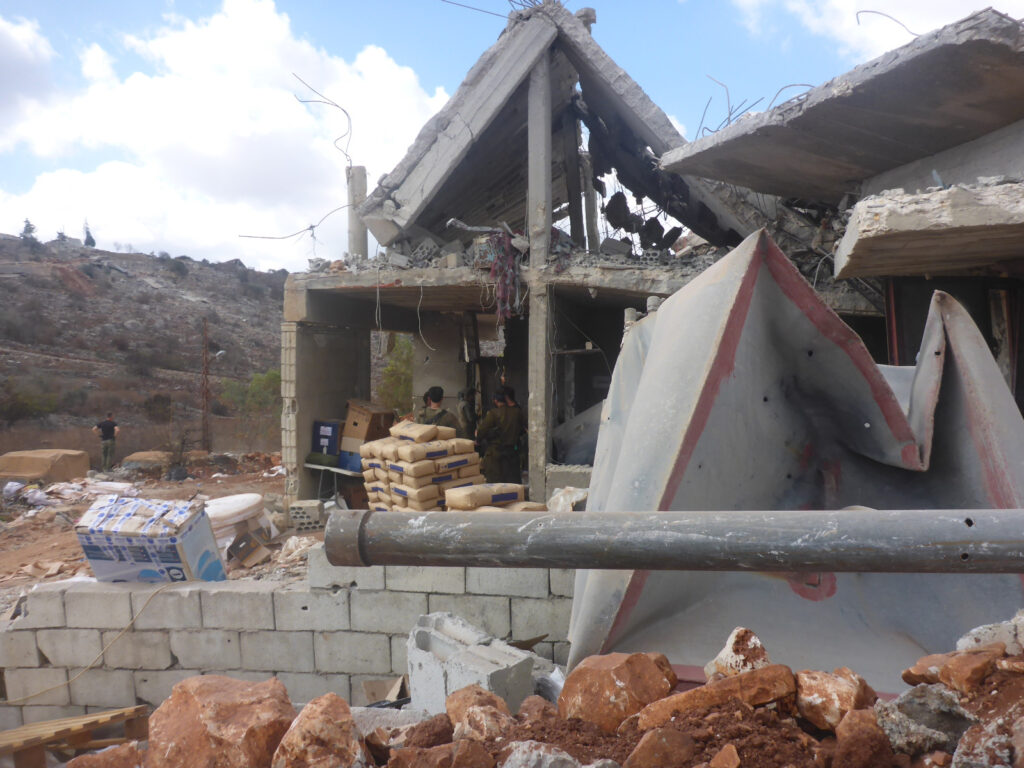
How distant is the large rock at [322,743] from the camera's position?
→ 1.58 meters

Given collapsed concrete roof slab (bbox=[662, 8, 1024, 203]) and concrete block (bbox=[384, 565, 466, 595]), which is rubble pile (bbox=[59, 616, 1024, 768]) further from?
collapsed concrete roof slab (bbox=[662, 8, 1024, 203])

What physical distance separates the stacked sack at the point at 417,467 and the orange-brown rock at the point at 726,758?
5235 millimetres

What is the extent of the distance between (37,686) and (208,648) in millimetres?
1500

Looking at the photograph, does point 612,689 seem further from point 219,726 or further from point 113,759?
point 113,759

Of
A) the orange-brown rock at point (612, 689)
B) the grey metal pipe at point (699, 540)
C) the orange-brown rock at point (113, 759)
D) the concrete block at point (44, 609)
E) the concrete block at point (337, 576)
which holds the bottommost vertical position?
the concrete block at point (44, 609)

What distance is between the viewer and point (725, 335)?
2.42 meters

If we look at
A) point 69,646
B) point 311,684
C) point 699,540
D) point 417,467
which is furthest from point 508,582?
point 699,540

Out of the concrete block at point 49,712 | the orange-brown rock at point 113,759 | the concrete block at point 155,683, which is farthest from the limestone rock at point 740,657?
the concrete block at point 49,712

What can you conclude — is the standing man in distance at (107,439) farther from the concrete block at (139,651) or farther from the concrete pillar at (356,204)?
the concrete block at (139,651)

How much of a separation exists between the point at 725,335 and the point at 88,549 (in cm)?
481

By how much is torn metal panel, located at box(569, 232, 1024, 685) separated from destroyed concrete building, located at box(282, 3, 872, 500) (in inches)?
171

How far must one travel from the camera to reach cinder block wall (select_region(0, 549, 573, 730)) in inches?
179

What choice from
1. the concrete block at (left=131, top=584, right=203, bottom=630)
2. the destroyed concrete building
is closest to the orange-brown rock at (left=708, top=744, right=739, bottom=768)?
the concrete block at (left=131, top=584, right=203, bottom=630)

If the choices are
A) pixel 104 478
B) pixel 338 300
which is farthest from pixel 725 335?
pixel 104 478
